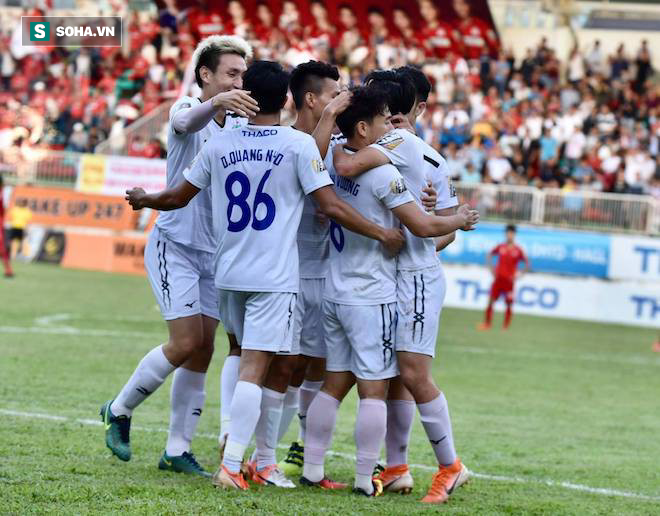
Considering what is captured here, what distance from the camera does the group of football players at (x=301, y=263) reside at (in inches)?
256

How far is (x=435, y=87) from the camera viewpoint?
30.8 meters

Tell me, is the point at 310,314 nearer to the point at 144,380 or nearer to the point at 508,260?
the point at 144,380

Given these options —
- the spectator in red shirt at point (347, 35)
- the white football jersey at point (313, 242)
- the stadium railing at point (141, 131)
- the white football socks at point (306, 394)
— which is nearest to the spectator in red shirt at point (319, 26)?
the spectator in red shirt at point (347, 35)

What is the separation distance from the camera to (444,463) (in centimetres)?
686

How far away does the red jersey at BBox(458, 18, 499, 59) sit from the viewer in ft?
111

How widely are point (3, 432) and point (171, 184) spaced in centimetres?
207

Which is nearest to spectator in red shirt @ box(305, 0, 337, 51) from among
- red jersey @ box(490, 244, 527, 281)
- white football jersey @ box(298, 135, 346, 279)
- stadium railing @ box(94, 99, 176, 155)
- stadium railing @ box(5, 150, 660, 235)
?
stadium railing @ box(94, 99, 176, 155)

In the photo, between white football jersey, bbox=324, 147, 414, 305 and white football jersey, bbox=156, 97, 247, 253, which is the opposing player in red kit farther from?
white football jersey, bbox=324, 147, 414, 305

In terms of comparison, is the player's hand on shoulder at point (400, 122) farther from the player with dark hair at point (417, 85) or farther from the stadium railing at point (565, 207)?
the stadium railing at point (565, 207)

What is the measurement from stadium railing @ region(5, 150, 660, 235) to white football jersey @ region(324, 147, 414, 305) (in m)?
17.3

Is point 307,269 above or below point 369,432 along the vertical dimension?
above

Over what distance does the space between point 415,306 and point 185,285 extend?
1373mm

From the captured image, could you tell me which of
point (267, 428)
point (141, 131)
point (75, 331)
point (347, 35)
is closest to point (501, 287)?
point (75, 331)

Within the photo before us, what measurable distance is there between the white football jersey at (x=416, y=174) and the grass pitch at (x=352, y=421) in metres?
1.36
